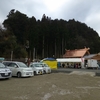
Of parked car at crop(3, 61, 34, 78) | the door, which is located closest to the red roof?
parked car at crop(3, 61, 34, 78)

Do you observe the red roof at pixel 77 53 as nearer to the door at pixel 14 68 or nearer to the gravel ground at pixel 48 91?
the door at pixel 14 68

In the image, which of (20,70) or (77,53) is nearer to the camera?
(20,70)

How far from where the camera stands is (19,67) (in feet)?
50.9

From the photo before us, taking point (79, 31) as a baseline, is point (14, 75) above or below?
below

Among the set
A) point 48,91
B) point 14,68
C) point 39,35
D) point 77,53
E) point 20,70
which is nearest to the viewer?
point 48,91

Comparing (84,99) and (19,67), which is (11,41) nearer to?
(19,67)

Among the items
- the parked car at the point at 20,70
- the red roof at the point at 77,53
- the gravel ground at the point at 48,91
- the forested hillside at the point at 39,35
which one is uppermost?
the forested hillside at the point at 39,35

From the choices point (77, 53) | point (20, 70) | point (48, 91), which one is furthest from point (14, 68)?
point (77, 53)

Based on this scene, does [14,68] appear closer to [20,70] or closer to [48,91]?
[20,70]

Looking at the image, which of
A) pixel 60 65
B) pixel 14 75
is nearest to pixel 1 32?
pixel 60 65

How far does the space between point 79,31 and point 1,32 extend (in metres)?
37.3

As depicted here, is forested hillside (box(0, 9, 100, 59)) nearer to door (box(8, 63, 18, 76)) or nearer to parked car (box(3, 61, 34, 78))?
door (box(8, 63, 18, 76))

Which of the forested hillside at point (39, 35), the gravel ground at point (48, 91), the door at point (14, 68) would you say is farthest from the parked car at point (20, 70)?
the forested hillside at point (39, 35)

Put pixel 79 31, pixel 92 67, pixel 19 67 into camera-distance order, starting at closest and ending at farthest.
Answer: pixel 19 67 < pixel 92 67 < pixel 79 31
